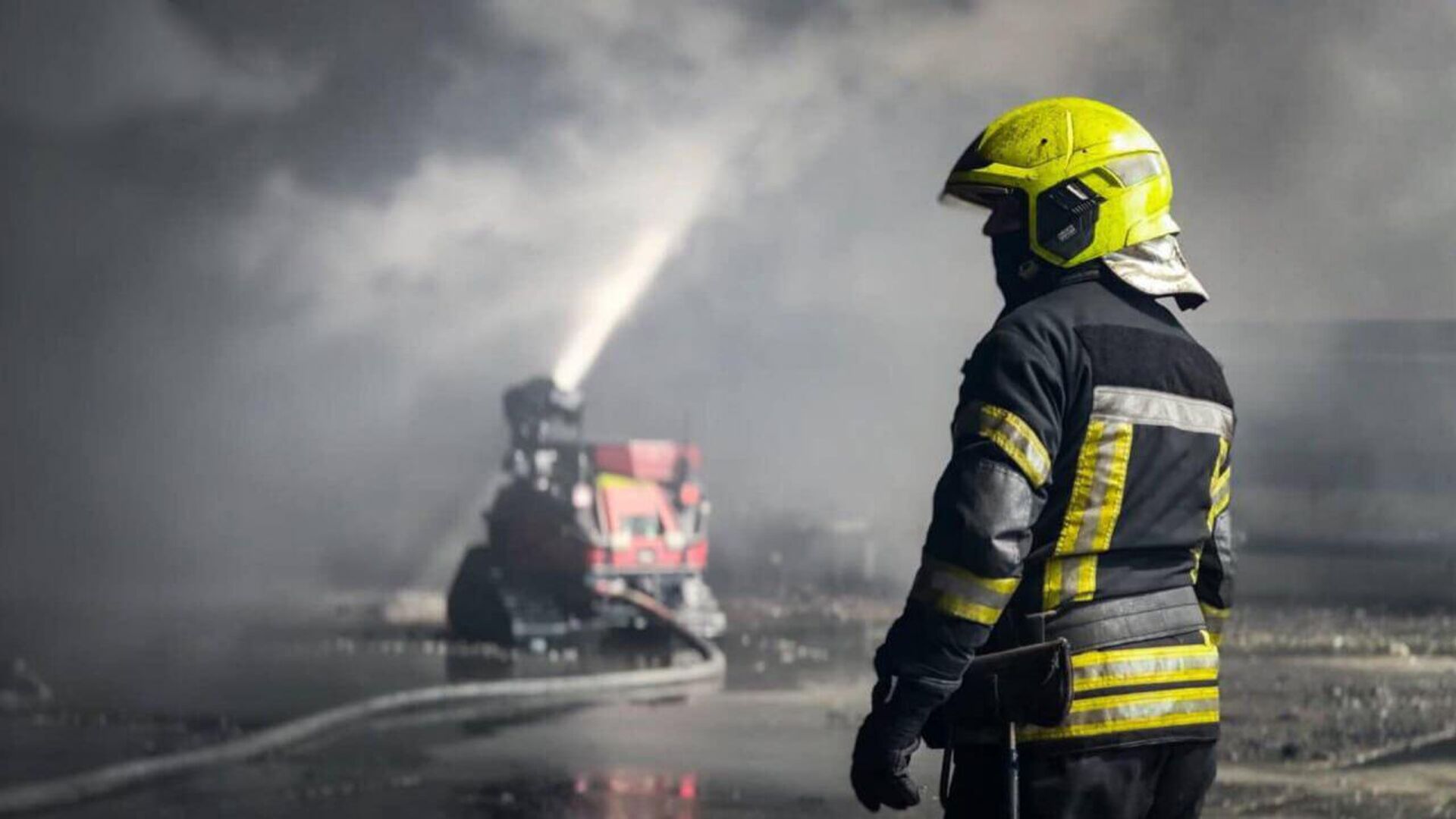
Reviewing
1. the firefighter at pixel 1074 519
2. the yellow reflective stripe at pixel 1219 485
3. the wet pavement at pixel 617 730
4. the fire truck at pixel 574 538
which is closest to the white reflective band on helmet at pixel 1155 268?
the firefighter at pixel 1074 519

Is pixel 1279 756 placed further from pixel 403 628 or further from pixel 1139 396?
pixel 403 628

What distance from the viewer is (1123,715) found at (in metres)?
2.64

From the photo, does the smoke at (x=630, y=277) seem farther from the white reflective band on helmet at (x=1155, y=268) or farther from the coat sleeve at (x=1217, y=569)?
the white reflective band on helmet at (x=1155, y=268)

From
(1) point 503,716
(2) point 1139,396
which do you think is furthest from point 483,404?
(2) point 1139,396

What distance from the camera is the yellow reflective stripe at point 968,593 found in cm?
251

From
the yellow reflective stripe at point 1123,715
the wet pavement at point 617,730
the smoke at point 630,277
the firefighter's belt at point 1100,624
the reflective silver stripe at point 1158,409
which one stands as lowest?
the wet pavement at point 617,730

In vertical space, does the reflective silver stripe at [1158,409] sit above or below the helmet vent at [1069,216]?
below

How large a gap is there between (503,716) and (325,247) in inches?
457

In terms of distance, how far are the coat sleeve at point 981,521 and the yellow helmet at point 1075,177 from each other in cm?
32

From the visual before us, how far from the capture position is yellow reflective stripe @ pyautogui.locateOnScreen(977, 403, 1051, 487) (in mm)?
2537

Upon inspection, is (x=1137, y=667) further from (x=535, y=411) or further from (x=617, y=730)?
(x=535, y=411)

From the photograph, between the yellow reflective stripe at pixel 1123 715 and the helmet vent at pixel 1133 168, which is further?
the helmet vent at pixel 1133 168

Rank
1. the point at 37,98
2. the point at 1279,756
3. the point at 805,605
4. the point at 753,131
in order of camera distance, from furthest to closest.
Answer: the point at 753,131
the point at 37,98
the point at 805,605
the point at 1279,756

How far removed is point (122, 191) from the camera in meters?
17.2
